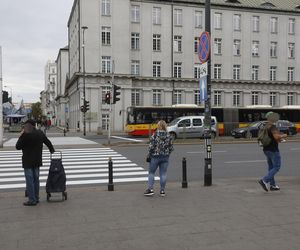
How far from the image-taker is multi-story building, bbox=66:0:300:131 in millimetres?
48844

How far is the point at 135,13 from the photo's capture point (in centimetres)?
5131

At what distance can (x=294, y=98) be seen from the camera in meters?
58.4

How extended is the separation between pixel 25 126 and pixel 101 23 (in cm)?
4331

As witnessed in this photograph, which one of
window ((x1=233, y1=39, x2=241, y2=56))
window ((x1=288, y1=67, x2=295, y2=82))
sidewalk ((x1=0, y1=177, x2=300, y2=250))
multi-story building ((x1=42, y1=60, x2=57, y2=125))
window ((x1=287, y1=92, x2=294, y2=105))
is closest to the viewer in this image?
sidewalk ((x1=0, y1=177, x2=300, y2=250))

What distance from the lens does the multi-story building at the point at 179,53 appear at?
48844 millimetres

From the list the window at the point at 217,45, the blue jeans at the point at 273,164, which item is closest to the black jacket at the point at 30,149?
the blue jeans at the point at 273,164

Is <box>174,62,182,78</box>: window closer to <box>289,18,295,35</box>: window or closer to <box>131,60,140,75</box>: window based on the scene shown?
<box>131,60,140,75</box>: window

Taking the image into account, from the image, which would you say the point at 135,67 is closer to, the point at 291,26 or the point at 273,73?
the point at 273,73

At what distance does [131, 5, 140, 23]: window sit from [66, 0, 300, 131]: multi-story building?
0.13 metres

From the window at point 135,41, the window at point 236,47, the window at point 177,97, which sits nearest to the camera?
the window at point 135,41

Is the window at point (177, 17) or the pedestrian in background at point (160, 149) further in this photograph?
the window at point (177, 17)

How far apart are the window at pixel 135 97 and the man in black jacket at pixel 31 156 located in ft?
143

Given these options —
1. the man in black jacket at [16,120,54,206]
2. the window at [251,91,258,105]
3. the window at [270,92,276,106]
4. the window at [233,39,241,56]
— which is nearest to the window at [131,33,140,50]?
the window at [233,39,241,56]

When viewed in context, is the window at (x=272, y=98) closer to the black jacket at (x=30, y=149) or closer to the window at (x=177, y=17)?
the window at (x=177, y=17)
